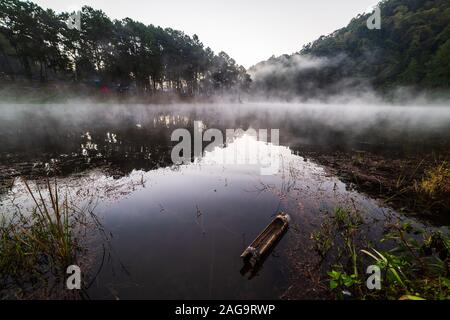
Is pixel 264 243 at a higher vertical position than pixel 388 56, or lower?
lower

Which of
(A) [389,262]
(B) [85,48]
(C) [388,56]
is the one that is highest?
(C) [388,56]

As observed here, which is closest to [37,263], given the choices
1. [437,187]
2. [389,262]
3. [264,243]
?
[264,243]

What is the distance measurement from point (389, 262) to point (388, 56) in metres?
176

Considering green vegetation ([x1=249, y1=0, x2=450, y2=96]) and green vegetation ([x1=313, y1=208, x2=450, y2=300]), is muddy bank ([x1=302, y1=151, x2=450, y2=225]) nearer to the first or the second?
green vegetation ([x1=313, y1=208, x2=450, y2=300])

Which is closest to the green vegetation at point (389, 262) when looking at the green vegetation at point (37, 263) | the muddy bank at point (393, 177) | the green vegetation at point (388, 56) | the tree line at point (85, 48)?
the muddy bank at point (393, 177)

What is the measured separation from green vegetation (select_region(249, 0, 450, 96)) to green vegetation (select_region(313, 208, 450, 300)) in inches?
4565

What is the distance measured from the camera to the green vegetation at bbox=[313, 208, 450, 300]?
3.83m

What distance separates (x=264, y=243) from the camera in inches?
213

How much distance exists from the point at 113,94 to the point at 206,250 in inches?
2351

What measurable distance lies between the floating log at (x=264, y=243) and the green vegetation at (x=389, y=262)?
1097 millimetres

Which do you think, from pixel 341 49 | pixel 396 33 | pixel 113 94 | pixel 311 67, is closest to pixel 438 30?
pixel 396 33

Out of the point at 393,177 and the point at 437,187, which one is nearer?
the point at 437,187

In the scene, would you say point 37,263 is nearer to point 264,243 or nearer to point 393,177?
point 264,243

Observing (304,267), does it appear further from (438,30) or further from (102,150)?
(438,30)
